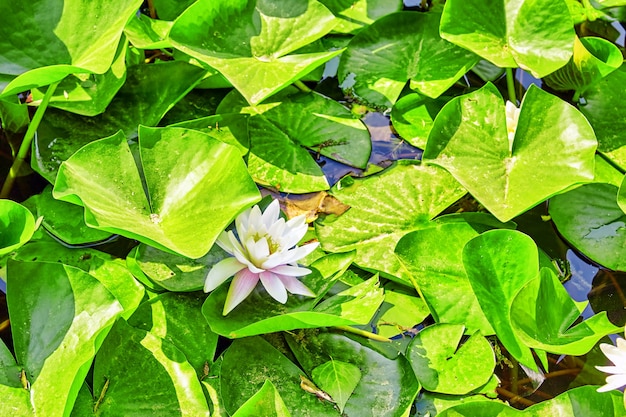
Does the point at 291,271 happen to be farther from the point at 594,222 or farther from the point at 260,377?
the point at 594,222

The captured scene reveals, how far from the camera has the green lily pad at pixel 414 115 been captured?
81.9 inches

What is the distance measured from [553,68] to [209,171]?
3.60 ft

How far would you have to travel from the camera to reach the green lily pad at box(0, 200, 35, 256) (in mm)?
1504

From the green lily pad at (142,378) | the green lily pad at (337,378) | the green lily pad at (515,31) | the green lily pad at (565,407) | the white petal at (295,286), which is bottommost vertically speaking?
the green lily pad at (337,378)

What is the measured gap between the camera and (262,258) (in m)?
1.55

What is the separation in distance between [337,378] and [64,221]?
0.87 meters

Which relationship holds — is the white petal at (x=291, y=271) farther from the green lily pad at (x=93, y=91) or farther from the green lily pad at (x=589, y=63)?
the green lily pad at (x=589, y=63)

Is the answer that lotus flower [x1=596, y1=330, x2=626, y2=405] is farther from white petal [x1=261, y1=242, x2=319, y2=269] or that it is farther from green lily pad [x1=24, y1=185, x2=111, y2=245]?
green lily pad [x1=24, y1=185, x2=111, y2=245]

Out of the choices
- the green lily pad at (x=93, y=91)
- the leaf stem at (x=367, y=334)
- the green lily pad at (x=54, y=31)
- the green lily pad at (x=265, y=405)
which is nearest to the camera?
the green lily pad at (x=265, y=405)

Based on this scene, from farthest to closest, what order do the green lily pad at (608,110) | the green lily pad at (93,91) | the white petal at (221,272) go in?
the green lily pad at (608,110) → the green lily pad at (93,91) → the white petal at (221,272)

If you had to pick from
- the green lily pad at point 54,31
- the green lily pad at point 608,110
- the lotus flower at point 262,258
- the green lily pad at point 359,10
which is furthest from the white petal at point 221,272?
the green lily pad at point 608,110

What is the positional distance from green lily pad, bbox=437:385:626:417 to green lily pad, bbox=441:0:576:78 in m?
0.96

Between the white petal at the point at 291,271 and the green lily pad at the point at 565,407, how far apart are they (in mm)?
459

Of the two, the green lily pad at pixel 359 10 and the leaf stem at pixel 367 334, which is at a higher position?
the green lily pad at pixel 359 10
